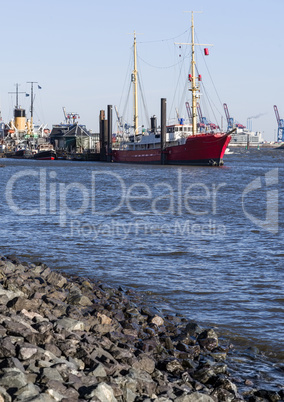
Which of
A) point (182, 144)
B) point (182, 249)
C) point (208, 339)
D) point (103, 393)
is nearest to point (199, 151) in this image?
point (182, 144)

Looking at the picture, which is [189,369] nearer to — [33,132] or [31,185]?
[31,185]

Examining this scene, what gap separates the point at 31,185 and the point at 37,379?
38.2 m

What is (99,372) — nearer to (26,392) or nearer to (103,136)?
(26,392)

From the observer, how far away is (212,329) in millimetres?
9078

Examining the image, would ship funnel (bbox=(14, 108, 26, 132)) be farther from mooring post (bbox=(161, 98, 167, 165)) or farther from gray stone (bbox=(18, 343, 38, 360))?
gray stone (bbox=(18, 343, 38, 360))

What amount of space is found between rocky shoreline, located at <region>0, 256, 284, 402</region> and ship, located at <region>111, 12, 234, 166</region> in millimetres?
54227

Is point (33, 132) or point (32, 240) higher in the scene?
point (33, 132)

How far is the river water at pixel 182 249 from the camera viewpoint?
10.2 meters

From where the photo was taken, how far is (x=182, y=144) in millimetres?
66500

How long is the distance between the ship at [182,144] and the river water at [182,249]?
1227 inches

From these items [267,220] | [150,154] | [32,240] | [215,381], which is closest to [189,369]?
[215,381]

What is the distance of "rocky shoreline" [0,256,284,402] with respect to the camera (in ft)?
19.1

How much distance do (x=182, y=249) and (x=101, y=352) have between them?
9559mm

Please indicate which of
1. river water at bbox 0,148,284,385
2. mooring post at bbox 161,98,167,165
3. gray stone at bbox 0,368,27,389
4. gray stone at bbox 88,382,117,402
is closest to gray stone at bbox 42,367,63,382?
gray stone at bbox 0,368,27,389
